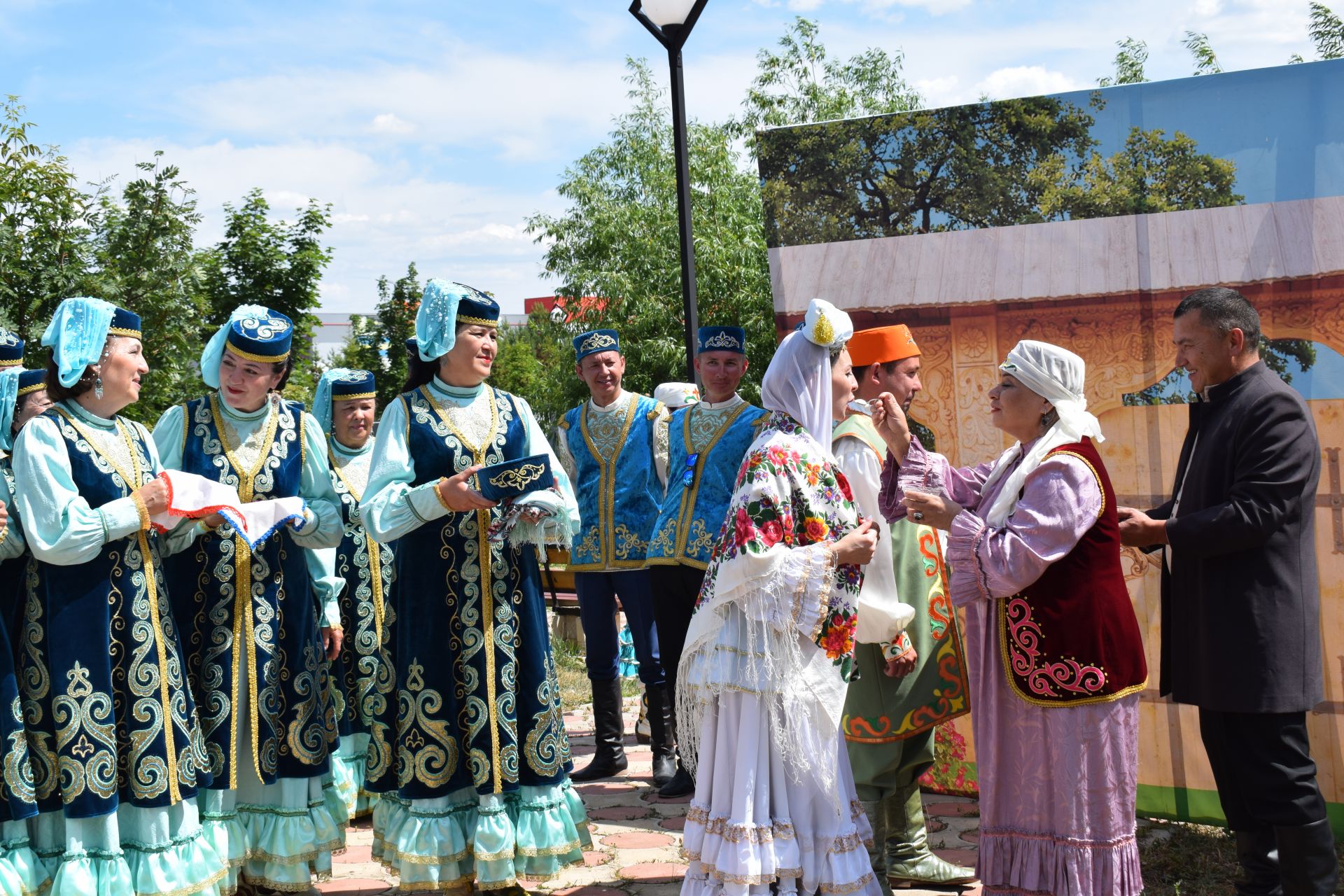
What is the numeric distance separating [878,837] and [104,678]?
2.67 m

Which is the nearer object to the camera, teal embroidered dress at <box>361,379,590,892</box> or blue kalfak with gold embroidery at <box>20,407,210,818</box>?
blue kalfak with gold embroidery at <box>20,407,210,818</box>

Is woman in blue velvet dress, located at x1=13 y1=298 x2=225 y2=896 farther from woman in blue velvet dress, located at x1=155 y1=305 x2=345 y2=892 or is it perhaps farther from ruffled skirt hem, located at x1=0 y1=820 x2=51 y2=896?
woman in blue velvet dress, located at x1=155 y1=305 x2=345 y2=892

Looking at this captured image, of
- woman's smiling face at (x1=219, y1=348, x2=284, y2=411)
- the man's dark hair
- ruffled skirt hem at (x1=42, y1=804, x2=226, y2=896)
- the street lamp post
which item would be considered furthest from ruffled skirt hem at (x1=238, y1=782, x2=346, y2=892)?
the man's dark hair

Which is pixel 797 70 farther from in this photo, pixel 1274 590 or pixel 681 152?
pixel 1274 590

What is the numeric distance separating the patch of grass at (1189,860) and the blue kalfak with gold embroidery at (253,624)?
3190mm

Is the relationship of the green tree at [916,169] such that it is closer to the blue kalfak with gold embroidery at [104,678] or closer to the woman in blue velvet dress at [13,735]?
the blue kalfak with gold embroidery at [104,678]

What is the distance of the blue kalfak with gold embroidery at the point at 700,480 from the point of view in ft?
17.5

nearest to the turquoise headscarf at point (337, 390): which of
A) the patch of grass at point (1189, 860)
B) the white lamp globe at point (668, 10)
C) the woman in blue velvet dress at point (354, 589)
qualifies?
the woman in blue velvet dress at point (354, 589)

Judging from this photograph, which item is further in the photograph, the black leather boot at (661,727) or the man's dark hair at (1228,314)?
the black leather boot at (661,727)

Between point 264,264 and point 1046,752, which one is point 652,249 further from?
point 1046,752

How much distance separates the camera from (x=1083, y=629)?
135 inches

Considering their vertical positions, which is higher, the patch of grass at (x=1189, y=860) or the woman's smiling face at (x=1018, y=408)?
the woman's smiling face at (x=1018, y=408)

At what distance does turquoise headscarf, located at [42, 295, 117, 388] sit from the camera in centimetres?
Result: 376

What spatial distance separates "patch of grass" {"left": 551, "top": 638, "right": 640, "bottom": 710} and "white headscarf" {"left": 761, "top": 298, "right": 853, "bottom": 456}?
4.17 meters
